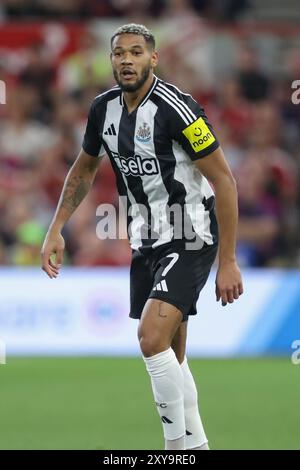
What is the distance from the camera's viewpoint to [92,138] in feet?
20.2

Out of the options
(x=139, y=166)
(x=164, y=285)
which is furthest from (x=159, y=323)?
(x=139, y=166)

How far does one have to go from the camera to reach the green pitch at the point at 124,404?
686cm

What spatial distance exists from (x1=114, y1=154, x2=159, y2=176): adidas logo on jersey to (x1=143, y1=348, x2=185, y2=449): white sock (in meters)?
0.89

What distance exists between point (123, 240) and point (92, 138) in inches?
232

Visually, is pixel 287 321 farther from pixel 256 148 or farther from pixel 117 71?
pixel 117 71

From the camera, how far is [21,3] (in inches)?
575

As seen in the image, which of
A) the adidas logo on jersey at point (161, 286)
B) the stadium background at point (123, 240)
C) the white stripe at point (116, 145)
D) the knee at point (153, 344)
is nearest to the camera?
the knee at point (153, 344)

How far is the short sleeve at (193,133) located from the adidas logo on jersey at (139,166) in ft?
0.61

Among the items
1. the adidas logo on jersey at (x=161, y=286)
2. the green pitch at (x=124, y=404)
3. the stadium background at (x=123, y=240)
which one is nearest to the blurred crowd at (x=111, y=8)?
the stadium background at (x=123, y=240)

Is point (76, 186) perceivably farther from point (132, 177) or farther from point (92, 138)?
point (132, 177)

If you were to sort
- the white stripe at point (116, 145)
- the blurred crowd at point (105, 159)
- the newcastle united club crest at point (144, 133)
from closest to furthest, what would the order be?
the newcastle united club crest at point (144, 133), the white stripe at point (116, 145), the blurred crowd at point (105, 159)

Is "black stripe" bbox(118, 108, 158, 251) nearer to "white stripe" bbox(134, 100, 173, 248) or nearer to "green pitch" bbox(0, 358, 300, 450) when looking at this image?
"white stripe" bbox(134, 100, 173, 248)

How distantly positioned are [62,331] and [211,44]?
459 centimetres

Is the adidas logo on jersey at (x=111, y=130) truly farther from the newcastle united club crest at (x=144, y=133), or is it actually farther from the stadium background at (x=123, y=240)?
the stadium background at (x=123, y=240)
